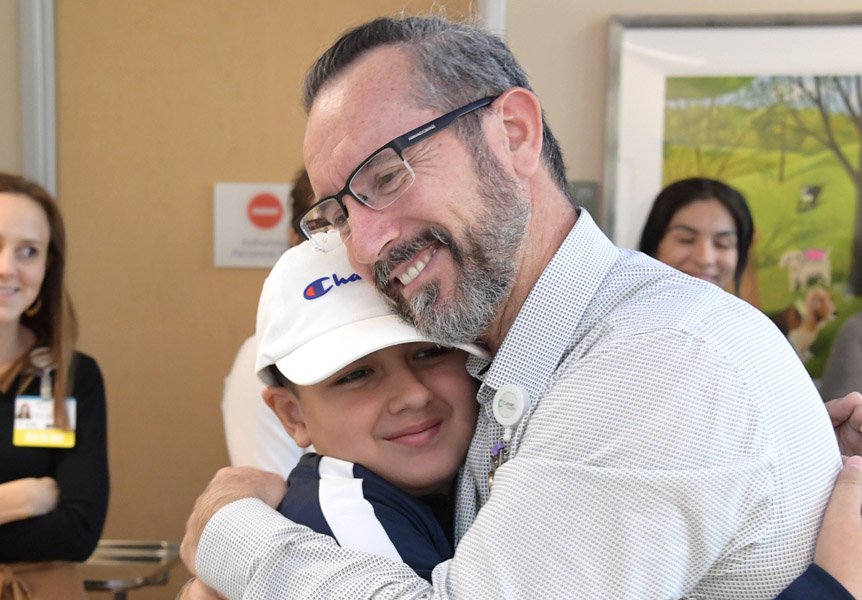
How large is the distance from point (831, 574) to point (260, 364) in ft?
2.71

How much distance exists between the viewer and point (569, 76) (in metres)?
3.41

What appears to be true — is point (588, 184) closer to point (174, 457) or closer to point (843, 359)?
point (843, 359)

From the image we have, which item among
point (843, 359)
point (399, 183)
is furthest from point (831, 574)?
point (843, 359)

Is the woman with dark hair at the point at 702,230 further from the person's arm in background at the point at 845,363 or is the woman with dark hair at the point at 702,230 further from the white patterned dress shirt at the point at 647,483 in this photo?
the white patterned dress shirt at the point at 647,483

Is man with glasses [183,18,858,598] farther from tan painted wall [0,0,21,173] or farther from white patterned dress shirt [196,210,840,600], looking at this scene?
tan painted wall [0,0,21,173]

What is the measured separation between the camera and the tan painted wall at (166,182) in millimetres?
3900

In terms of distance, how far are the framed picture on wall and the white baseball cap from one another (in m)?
2.07

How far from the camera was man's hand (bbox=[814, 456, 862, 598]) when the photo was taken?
1.08m

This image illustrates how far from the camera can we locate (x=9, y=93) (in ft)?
13.0

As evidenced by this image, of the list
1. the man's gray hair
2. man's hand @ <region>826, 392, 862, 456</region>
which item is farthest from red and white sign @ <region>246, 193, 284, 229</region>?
man's hand @ <region>826, 392, 862, 456</region>

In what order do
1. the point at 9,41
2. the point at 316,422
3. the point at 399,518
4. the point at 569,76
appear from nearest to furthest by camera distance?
1. the point at 399,518
2. the point at 316,422
3. the point at 569,76
4. the point at 9,41

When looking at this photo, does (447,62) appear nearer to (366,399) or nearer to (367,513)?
(366,399)

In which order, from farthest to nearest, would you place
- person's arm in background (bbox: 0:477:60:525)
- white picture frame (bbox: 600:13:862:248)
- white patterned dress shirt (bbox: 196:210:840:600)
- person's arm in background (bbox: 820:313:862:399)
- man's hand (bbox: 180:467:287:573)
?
white picture frame (bbox: 600:13:862:248)
person's arm in background (bbox: 820:313:862:399)
person's arm in background (bbox: 0:477:60:525)
man's hand (bbox: 180:467:287:573)
white patterned dress shirt (bbox: 196:210:840:600)

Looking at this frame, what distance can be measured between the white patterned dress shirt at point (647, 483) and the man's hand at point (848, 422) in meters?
0.27
